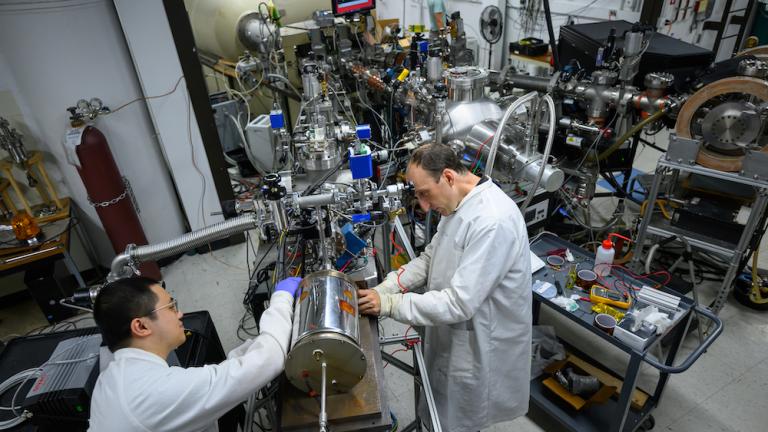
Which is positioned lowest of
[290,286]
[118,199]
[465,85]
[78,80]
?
[118,199]

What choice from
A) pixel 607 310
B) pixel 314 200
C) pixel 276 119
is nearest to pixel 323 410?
pixel 314 200

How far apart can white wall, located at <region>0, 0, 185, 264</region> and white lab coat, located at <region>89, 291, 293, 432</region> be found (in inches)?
90.1

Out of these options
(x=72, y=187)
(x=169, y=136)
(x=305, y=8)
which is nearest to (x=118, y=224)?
(x=72, y=187)

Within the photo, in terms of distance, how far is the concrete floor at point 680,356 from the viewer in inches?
79.7

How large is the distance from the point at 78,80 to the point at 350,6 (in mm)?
2082

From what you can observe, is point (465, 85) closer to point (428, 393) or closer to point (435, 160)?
point (435, 160)

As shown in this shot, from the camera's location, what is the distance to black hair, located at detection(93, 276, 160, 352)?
1.09 meters

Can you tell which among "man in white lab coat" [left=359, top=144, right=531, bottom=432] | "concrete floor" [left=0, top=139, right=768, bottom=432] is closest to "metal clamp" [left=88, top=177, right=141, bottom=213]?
"concrete floor" [left=0, top=139, right=768, bottom=432]

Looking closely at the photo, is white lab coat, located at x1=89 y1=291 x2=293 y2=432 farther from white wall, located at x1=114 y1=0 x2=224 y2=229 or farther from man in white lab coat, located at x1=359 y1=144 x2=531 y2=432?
white wall, located at x1=114 y1=0 x2=224 y2=229

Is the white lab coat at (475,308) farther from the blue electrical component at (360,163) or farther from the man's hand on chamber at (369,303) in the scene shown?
the blue electrical component at (360,163)

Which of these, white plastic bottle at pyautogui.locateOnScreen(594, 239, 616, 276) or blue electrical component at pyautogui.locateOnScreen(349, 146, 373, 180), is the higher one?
blue electrical component at pyautogui.locateOnScreen(349, 146, 373, 180)

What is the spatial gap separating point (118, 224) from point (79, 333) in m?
1.24

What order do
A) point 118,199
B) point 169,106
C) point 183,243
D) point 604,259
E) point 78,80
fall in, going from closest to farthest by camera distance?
point 183,243, point 604,259, point 78,80, point 118,199, point 169,106

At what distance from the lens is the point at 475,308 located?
4.32ft
